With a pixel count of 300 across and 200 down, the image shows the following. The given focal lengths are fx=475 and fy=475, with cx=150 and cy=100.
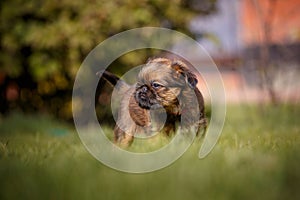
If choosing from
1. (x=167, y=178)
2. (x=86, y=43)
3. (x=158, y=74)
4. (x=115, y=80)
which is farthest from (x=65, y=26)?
(x=167, y=178)

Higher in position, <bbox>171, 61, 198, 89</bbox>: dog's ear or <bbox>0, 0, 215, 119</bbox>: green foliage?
<bbox>0, 0, 215, 119</bbox>: green foliage

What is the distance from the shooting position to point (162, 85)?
3.97 metres

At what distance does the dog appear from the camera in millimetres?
3990

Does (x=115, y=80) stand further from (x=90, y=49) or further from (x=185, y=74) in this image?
(x=90, y=49)

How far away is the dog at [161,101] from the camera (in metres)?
3.99

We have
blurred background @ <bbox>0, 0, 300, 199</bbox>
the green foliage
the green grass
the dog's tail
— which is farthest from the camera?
the green foliage

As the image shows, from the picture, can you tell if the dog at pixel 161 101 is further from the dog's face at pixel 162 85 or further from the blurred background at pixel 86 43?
the blurred background at pixel 86 43

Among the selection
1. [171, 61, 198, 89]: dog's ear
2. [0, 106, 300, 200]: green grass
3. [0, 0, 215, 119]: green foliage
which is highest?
[0, 0, 215, 119]: green foliage

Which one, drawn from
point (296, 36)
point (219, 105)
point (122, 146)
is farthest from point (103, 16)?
point (122, 146)

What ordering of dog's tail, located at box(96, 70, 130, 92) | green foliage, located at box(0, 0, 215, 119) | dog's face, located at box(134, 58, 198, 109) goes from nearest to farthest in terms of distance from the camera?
1. dog's face, located at box(134, 58, 198, 109)
2. dog's tail, located at box(96, 70, 130, 92)
3. green foliage, located at box(0, 0, 215, 119)

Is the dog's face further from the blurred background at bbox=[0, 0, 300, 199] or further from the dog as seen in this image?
the blurred background at bbox=[0, 0, 300, 199]

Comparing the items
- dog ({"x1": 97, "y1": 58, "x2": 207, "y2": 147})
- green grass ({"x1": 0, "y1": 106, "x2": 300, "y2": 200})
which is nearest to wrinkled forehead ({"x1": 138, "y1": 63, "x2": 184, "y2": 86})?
dog ({"x1": 97, "y1": 58, "x2": 207, "y2": 147})

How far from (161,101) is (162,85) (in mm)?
134

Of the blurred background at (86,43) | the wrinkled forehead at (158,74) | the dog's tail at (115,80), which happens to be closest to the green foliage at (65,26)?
the blurred background at (86,43)
